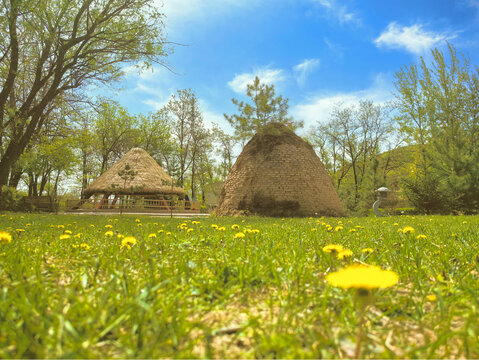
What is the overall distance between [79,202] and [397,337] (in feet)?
85.5

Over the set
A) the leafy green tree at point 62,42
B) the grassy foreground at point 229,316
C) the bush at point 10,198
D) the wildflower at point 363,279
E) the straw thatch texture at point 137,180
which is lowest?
the grassy foreground at point 229,316

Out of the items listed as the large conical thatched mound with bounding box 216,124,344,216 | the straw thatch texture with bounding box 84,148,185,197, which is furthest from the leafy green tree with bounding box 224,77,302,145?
the straw thatch texture with bounding box 84,148,185,197

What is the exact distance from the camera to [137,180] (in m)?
23.5

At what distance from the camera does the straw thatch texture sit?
2252 centimetres

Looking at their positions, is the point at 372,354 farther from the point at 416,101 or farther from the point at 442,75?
the point at 416,101

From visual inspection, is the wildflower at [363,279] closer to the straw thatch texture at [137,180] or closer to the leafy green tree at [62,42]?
the leafy green tree at [62,42]

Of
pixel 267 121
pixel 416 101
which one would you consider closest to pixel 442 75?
pixel 416 101

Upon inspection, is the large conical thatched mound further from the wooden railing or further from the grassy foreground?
the grassy foreground

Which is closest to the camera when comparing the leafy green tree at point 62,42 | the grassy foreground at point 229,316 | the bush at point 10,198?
the grassy foreground at point 229,316

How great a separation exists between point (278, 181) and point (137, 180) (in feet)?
49.5

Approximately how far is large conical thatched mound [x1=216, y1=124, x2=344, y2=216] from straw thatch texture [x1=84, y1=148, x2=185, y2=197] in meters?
9.98

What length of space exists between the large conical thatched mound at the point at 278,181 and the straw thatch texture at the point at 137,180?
9.98m

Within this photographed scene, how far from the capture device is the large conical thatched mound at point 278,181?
13031 millimetres

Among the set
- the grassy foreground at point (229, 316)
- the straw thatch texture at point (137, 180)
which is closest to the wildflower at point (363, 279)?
the grassy foreground at point (229, 316)
